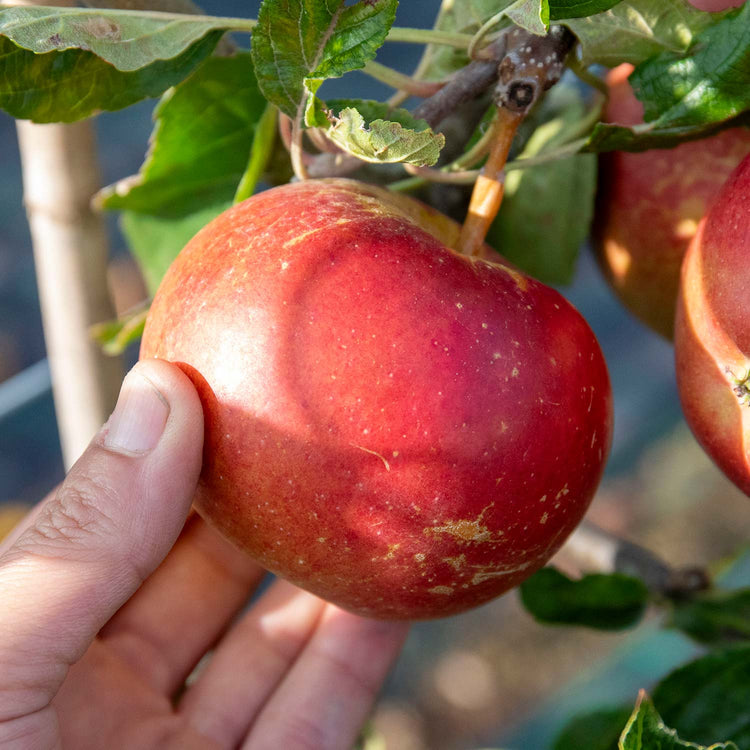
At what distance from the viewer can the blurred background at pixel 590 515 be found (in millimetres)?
1747

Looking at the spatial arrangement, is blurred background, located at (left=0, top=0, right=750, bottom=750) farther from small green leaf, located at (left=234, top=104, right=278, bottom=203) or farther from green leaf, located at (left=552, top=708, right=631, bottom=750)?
small green leaf, located at (left=234, top=104, right=278, bottom=203)

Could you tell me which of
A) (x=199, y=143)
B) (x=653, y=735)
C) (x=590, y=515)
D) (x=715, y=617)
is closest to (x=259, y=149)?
(x=199, y=143)

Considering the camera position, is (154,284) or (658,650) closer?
(154,284)

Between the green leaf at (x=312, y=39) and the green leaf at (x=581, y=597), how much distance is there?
50 centimetres

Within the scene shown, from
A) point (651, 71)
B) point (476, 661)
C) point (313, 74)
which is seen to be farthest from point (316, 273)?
point (476, 661)

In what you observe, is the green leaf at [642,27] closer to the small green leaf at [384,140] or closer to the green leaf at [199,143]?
the small green leaf at [384,140]

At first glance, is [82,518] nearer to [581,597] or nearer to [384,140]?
[384,140]

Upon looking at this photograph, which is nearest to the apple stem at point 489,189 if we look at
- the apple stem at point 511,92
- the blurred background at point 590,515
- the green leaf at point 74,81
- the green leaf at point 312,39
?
the apple stem at point 511,92

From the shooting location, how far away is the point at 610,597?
0.79 m

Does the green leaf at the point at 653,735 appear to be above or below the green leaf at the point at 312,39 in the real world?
below

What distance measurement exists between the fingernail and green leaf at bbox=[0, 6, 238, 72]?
0.66 ft

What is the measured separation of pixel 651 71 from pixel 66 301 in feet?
1.80

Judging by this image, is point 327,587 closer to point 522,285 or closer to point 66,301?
point 522,285

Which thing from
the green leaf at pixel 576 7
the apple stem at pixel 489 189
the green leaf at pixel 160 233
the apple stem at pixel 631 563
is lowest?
the apple stem at pixel 631 563
